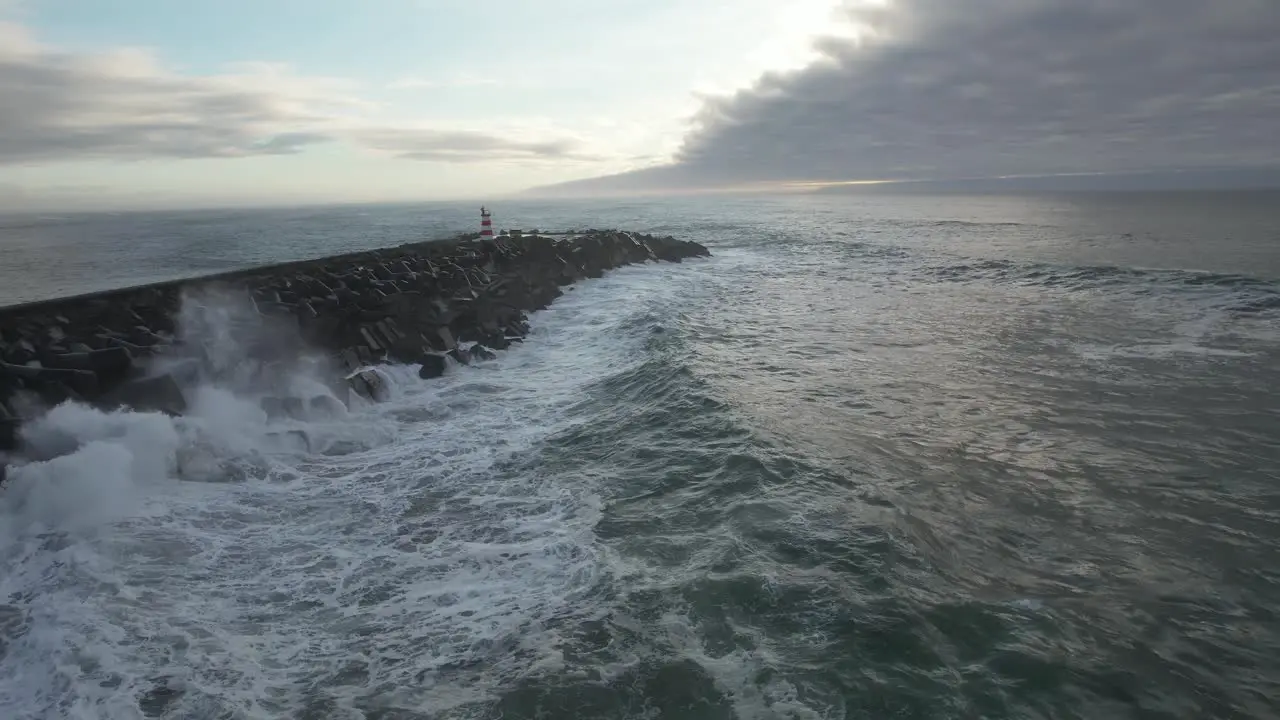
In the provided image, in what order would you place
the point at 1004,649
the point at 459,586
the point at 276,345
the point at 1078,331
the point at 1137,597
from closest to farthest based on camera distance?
the point at 1004,649
the point at 1137,597
the point at 459,586
the point at 276,345
the point at 1078,331

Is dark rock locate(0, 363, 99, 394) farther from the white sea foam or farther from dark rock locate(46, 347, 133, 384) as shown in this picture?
the white sea foam

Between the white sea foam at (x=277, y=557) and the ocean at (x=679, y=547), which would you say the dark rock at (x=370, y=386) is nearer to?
the ocean at (x=679, y=547)

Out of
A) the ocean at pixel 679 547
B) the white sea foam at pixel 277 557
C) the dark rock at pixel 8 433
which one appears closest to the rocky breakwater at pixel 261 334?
the dark rock at pixel 8 433

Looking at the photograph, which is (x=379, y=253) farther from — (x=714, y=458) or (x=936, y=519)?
(x=936, y=519)

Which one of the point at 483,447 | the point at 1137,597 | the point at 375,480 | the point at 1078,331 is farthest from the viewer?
the point at 1078,331

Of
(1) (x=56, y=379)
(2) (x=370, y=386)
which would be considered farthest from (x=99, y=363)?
(2) (x=370, y=386)

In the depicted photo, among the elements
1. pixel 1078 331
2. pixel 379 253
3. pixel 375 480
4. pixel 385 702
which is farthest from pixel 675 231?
pixel 385 702

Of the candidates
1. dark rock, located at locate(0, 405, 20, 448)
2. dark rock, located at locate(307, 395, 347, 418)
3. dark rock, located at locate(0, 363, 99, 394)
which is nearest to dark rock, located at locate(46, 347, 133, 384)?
dark rock, located at locate(0, 363, 99, 394)
